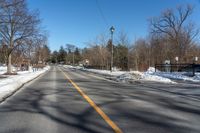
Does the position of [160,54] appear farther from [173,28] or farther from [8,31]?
[8,31]

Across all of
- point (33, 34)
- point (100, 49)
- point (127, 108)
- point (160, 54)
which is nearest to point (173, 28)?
point (160, 54)

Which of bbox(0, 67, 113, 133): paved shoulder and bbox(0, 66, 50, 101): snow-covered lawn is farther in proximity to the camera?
bbox(0, 66, 50, 101): snow-covered lawn

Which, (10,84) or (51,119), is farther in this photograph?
(10,84)

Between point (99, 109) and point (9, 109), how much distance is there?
3.10m

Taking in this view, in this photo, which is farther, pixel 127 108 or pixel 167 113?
pixel 127 108

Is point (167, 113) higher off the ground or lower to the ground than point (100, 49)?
lower

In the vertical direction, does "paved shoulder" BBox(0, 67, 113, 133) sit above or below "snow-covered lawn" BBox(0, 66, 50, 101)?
below

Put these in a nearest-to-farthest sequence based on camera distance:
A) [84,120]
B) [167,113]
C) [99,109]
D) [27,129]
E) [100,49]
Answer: [27,129]
[84,120]
[167,113]
[99,109]
[100,49]

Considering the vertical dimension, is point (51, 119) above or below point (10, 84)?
below

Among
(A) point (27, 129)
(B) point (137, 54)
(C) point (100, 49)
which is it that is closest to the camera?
(A) point (27, 129)

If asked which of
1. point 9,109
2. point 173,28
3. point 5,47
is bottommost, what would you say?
point 9,109

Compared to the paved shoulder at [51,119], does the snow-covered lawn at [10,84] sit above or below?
above

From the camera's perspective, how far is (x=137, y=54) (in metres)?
85.4

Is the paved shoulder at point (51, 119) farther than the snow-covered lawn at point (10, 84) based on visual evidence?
No
